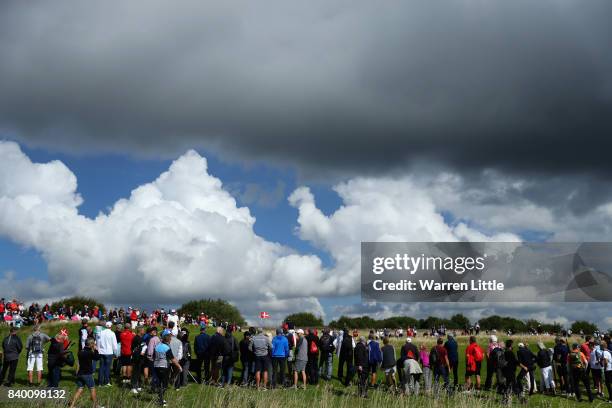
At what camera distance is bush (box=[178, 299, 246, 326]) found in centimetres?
11588

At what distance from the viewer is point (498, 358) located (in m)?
20.8

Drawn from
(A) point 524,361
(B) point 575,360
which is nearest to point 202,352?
(A) point 524,361

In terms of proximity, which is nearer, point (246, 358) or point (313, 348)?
point (246, 358)

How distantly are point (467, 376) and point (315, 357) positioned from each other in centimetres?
546

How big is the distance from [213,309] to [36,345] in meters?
101

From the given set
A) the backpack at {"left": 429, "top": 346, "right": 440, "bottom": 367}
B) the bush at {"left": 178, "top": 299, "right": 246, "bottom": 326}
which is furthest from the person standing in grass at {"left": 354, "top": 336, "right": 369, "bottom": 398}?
the bush at {"left": 178, "top": 299, "right": 246, "bottom": 326}

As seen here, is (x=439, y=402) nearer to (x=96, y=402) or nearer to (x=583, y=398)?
(x=583, y=398)

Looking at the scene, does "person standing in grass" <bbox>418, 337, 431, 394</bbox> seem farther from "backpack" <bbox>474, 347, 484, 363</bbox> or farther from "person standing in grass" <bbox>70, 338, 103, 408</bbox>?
"person standing in grass" <bbox>70, 338, 103, 408</bbox>

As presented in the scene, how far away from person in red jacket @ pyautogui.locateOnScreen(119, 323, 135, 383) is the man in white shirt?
44 cm

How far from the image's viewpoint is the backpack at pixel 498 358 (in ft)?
67.8

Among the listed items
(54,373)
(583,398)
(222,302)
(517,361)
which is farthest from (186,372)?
(222,302)

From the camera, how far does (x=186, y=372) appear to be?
19.9 metres

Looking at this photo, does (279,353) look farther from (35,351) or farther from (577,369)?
(577,369)

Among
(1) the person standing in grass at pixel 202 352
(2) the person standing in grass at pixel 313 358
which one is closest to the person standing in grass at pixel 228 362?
(1) the person standing in grass at pixel 202 352
